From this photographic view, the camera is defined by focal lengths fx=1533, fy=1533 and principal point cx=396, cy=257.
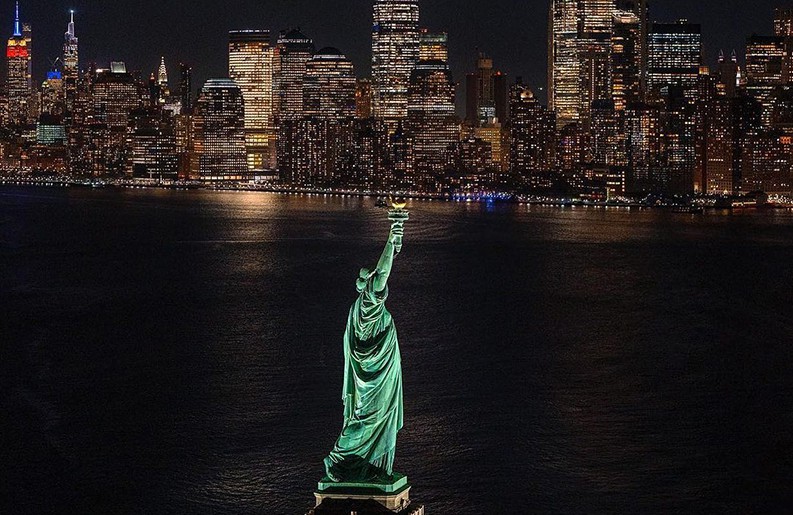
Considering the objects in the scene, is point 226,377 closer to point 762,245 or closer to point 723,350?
point 723,350

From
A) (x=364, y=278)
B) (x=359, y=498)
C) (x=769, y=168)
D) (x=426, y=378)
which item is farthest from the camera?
(x=769, y=168)

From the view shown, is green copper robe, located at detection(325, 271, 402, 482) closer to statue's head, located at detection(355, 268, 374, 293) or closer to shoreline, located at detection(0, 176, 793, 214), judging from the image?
statue's head, located at detection(355, 268, 374, 293)

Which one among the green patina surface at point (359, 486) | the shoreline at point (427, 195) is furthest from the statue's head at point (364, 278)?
the shoreline at point (427, 195)

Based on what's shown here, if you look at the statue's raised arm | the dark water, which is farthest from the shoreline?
the statue's raised arm

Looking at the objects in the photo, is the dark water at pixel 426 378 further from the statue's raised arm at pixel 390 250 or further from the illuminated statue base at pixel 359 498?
the statue's raised arm at pixel 390 250

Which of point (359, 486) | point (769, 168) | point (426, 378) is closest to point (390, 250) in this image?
point (359, 486)

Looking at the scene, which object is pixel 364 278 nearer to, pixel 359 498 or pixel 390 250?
pixel 390 250
